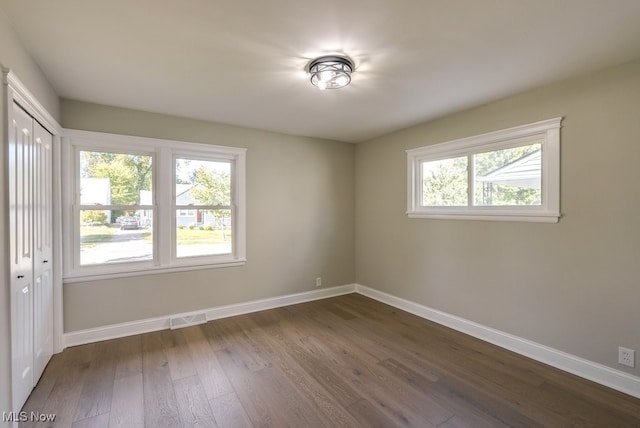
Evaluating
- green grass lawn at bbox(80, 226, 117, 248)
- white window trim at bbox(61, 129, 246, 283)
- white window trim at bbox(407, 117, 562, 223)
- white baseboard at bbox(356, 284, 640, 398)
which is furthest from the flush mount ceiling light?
white baseboard at bbox(356, 284, 640, 398)

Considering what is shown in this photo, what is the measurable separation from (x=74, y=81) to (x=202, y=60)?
1311 millimetres

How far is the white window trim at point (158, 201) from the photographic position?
298 centimetres

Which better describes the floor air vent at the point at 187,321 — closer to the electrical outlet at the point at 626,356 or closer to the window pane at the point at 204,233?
the window pane at the point at 204,233

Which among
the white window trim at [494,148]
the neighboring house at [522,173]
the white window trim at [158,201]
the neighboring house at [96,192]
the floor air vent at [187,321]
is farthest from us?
the floor air vent at [187,321]

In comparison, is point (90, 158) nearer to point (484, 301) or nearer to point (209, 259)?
point (209, 259)

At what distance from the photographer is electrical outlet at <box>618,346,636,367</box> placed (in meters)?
2.22

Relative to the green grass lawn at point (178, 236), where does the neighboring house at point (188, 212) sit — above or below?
above

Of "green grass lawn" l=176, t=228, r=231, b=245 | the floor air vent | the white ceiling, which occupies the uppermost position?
the white ceiling

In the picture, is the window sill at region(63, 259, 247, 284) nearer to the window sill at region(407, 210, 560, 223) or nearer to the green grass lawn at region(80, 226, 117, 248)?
the green grass lawn at region(80, 226, 117, 248)

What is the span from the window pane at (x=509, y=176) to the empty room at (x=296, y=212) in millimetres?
22

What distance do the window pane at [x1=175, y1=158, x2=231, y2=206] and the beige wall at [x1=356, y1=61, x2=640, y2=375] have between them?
2.65m

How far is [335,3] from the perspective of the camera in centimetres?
161

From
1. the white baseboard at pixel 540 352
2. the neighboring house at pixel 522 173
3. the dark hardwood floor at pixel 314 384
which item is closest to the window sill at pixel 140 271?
the dark hardwood floor at pixel 314 384

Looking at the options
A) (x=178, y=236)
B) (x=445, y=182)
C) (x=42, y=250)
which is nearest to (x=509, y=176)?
(x=445, y=182)
